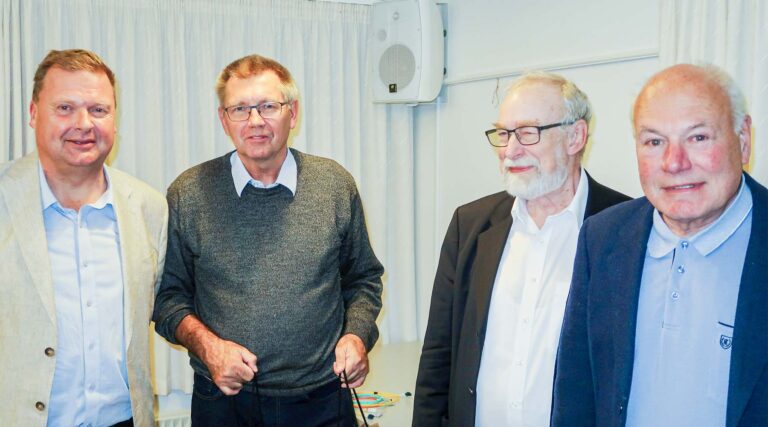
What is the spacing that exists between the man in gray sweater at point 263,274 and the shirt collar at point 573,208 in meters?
0.50

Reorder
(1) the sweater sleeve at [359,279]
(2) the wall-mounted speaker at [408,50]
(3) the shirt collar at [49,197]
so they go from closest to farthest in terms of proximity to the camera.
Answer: (3) the shirt collar at [49,197]
(1) the sweater sleeve at [359,279]
(2) the wall-mounted speaker at [408,50]

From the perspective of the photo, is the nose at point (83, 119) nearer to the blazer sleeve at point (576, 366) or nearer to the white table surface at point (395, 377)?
the blazer sleeve at point (576, 366)

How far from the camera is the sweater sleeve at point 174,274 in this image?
200 centimetres

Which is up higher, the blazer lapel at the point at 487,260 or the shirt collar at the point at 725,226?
the shirt collar at the point at 725,226

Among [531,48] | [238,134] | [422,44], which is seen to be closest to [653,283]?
[238,134]

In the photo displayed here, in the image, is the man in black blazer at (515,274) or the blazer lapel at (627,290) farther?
the man in black blazer at (515,274)

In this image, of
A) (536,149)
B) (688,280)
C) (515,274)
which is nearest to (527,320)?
(515,274)

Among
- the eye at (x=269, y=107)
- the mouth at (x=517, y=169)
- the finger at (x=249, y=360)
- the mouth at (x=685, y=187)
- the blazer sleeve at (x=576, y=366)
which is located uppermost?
the eye at (x=269, y=107)

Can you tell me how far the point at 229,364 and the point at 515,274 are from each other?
753 mm

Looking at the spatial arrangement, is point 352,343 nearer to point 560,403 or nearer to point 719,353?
point 560,403

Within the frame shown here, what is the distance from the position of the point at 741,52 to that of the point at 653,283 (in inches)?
56.7

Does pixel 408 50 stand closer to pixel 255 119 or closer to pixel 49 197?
pixel 255 119

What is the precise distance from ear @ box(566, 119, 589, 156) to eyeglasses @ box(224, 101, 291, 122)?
792mm

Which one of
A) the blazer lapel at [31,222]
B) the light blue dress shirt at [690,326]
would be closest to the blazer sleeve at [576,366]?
the light blue dress shirt at [690,326]
